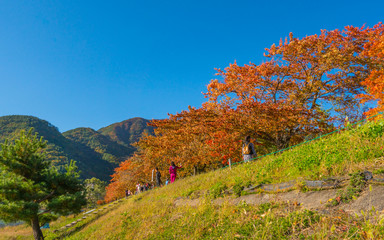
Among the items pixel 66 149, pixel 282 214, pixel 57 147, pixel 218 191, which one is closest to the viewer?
pixel 282 214

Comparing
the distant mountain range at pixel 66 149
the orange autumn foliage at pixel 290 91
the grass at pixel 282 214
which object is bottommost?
the grass at pixel 282 214

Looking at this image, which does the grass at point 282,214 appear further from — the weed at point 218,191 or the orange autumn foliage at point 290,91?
the orange autumn foliage at point 290,91

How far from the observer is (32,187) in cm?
1421

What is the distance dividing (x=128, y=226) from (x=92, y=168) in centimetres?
12905

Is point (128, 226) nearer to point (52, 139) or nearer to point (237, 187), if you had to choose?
point (237, 187)

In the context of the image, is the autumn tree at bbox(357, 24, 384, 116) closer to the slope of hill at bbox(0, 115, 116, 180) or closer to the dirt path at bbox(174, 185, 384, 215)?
the dirt path at bbox(174, 185, 384, 215)

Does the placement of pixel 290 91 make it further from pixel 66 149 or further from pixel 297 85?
pixel 66 149

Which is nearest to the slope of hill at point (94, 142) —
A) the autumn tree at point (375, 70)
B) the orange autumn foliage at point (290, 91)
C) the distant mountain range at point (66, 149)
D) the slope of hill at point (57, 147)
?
the distant mountain range at point (66, 149)

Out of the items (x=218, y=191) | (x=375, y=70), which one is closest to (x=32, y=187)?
(x=218, y=191)

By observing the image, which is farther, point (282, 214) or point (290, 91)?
point (290, 91)

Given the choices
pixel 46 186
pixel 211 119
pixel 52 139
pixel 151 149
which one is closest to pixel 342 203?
pixel 211 119

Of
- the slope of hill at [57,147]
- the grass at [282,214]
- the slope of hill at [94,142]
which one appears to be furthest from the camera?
the slope of hill at [94,142]

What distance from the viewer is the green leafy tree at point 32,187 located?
1351 cm

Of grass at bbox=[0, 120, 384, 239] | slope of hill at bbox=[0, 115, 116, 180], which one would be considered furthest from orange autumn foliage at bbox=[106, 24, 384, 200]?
slope of hill at bbox=[0, 115, 116, 180]
